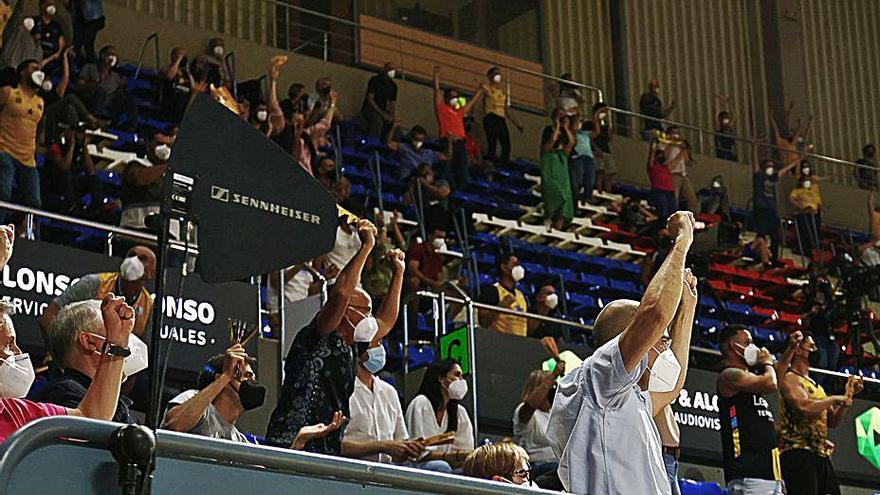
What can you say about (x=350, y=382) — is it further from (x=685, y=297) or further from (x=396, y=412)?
(x=685, y=297)

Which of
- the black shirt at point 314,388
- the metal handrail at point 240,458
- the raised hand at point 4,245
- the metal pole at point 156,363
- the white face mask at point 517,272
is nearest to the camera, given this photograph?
the metal handrail at point 240,458

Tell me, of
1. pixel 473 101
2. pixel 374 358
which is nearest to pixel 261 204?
pixel 374 358

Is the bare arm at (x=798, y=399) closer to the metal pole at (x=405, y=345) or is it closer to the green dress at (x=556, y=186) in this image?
the metal pole at (x=405, y=345)

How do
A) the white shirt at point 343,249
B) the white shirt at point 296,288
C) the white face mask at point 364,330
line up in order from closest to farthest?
the white face mask at point 364,330, the white shirt at point 296,288, the white shirt at point 343,249

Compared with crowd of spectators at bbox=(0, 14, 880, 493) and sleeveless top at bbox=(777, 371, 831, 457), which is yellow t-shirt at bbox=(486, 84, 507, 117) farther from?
sleeveless top at bbox=(777, 371, 831, 457)

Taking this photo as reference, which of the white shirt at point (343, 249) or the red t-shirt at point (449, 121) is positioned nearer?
the white shirt at point (343, 249)

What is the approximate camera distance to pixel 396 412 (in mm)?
6375

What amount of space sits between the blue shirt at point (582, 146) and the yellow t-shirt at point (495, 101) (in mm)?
904

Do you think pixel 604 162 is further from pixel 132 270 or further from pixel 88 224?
pixel 132 270

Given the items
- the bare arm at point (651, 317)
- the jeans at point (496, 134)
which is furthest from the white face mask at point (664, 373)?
the jeans at point (496, 134)

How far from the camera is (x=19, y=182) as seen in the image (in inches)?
367

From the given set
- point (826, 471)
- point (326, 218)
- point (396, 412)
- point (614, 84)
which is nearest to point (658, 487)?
point (326, 218)

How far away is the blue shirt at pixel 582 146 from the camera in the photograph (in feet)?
49.1

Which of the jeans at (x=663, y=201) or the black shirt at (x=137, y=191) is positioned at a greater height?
the jeans at (x=663, y=201)
